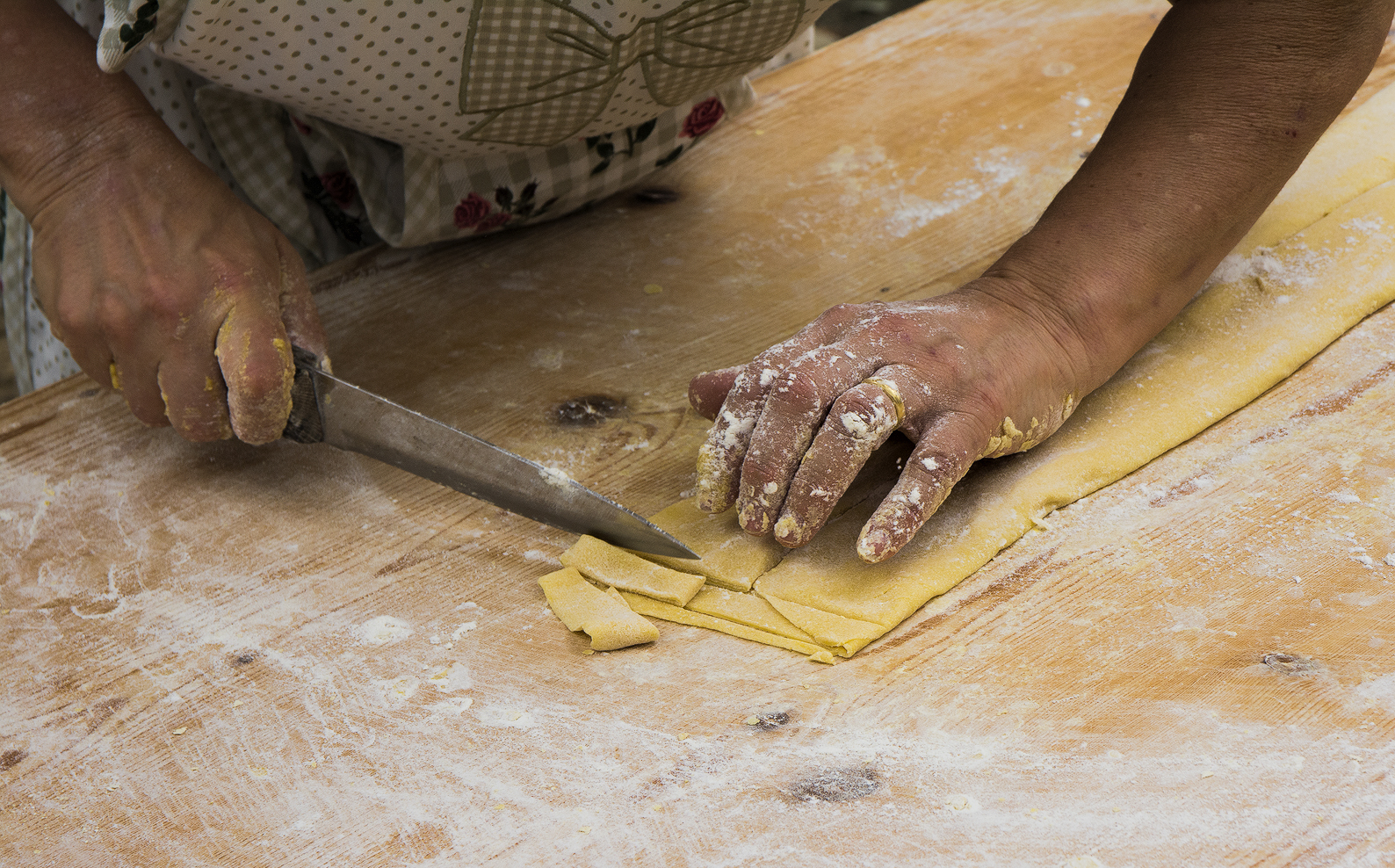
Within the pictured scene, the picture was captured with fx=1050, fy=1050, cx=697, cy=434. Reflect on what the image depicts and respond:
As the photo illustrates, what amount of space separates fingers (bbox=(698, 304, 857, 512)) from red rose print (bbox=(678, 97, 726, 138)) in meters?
0.69

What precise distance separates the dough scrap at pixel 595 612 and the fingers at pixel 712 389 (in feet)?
0.67

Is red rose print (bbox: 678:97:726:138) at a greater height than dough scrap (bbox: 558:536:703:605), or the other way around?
red rose print (bbox: 678:97:726:138)

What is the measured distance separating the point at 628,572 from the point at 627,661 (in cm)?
10

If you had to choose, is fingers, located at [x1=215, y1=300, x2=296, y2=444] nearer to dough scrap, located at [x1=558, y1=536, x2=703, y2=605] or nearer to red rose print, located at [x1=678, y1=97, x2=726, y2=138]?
dough scrap, located at [x1=558, y1=536, x2=703, y2=605]

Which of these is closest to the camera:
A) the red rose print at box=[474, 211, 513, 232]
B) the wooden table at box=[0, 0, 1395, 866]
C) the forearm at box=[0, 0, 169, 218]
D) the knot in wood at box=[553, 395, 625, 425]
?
the wooden table at box=[0, 0, 1395, 866]

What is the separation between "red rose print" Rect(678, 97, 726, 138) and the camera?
5.11 feet

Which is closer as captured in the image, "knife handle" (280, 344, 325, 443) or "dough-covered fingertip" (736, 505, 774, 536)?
"dough-covered fingertip" (736, 505, 774, 536)

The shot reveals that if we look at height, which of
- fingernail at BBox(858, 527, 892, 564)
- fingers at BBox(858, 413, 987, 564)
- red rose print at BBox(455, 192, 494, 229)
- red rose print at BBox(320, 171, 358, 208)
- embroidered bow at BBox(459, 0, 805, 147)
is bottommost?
fingernail at BBox(858, 527, 892, 564)

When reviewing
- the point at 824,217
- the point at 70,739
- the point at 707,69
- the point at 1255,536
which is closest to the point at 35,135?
the point at 70,739

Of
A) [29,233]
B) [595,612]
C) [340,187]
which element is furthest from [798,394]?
[29,233]

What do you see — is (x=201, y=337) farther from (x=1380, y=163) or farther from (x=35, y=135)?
(x=1380, y=163)

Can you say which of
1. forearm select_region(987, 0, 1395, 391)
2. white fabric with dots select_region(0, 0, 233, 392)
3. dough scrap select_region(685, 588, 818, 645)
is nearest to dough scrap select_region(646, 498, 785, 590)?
dough scrap select_region(685, 588, 818, 645)

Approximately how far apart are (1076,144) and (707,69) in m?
0.64

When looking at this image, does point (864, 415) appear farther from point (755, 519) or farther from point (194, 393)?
point (194, 393)
